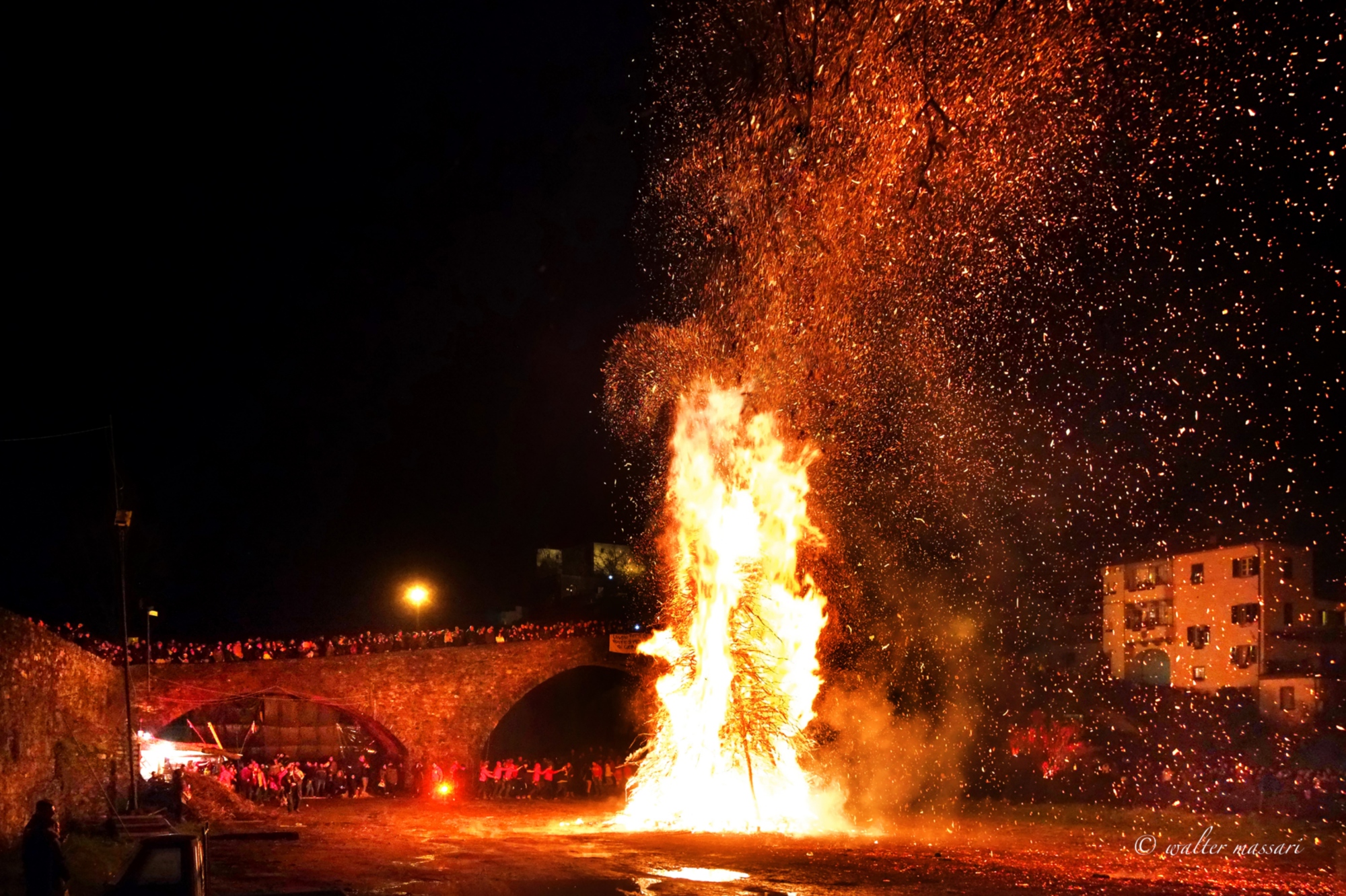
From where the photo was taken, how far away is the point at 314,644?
28.6 meters

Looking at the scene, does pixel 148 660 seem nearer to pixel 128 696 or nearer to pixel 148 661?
pixel 148 661

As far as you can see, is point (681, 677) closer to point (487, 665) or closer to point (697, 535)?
point (697, 535)

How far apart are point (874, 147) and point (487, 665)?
22176 mm

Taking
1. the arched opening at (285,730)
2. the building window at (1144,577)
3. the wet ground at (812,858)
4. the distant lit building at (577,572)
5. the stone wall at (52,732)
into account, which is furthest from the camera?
the distant lit building at (577,572)

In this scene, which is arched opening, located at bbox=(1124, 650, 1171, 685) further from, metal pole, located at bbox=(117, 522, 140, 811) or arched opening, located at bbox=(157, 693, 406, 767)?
metal pole, located at bbox=(117, 522, 140, 811)

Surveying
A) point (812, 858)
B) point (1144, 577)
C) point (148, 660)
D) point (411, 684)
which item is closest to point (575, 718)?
point (411, 684)

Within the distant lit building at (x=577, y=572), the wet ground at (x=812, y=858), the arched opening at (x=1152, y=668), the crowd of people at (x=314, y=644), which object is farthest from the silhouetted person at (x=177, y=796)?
the arched opening at (x=1152, y=668)

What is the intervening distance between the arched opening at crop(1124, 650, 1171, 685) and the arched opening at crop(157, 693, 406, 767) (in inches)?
1148

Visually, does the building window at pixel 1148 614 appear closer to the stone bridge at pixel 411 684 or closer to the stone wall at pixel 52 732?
the stone bridge at pixel 411 684

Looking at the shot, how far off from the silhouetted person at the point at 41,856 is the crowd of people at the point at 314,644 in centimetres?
1522

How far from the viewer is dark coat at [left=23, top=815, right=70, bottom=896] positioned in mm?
9914

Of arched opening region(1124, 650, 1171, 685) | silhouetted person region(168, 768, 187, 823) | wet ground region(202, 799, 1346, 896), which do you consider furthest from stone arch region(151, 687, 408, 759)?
arched opening region(1124, 650, 1171, 685)

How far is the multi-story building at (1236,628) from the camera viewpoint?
37.3 metres

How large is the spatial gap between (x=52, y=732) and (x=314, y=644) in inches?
443
